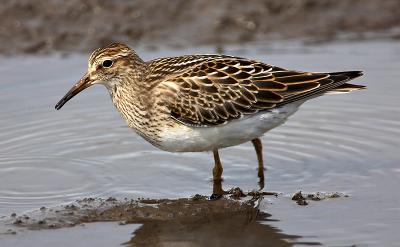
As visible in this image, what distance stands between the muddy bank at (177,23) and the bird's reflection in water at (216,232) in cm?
623

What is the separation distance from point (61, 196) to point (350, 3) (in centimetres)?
830

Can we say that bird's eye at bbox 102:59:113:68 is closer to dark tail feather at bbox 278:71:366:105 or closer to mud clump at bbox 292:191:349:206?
dark tail feather at bbox 278:71:366:105

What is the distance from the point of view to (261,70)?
10.9 meters

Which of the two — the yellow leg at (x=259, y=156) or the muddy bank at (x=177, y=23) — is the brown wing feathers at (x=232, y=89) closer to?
the yellow leg at (x=259, y=156)

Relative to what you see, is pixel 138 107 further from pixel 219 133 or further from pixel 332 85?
pixel 332 85

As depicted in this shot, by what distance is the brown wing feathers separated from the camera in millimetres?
10500

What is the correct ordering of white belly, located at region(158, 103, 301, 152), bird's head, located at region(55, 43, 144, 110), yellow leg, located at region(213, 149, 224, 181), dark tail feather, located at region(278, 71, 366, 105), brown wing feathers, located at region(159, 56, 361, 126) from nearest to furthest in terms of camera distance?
white belly, located at region(158, 103, 301, 152) < brown wing feathers, located at region(159, 56, 361, 126) < dark tail feather, located at region(278, 71, 366, 105) < bird's head, located at region(55, 43, 144, 110) < yellow leg, located at region(213, 149, 224, 181)

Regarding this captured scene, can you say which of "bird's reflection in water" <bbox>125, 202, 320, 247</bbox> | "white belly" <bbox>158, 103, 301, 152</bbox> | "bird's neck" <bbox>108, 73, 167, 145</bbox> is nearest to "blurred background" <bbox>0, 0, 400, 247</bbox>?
"bird's reflection in water" <bbox>125, 202, 320, 247</bbox>

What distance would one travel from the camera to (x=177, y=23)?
1597 cm

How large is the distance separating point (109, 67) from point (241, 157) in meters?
2.35

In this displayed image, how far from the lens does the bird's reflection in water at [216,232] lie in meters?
9.21

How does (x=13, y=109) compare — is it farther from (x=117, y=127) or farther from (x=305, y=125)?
(x=305, y=125)

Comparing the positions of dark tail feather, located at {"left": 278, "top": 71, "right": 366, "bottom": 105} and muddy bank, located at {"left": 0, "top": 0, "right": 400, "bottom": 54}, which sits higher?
muddy bank, located at {"left": 0, "top": 0, "right": 400, "bottom": 54}

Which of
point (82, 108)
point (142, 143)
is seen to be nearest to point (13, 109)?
point (82, 108)
